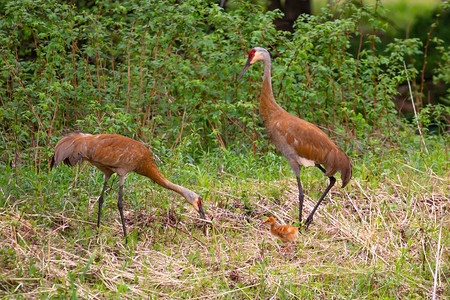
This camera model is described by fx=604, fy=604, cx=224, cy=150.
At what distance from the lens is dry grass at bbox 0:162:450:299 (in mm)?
4379

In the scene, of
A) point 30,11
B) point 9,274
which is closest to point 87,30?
point 30,11

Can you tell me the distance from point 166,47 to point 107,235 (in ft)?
9.90

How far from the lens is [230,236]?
17.8ft

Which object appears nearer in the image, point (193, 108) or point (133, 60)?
point (193, 108)

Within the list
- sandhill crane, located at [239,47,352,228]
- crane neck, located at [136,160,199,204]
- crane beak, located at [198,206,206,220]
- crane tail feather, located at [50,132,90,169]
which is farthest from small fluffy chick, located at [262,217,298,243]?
crane tail feather, located at [50,132,90,169]

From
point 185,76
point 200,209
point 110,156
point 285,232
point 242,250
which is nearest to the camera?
point 285,232

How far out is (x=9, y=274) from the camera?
429 cm

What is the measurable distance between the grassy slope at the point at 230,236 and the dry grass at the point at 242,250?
1 centimetres

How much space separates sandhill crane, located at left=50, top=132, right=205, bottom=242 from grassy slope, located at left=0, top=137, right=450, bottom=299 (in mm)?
265

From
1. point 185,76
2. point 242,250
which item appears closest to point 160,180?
point 242,250

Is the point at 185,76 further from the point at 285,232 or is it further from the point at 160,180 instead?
the point at 285,232

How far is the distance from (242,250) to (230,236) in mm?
292

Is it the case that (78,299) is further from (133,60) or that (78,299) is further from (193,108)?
(133,60)

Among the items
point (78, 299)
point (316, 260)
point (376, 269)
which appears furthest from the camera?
point (316, 260)
